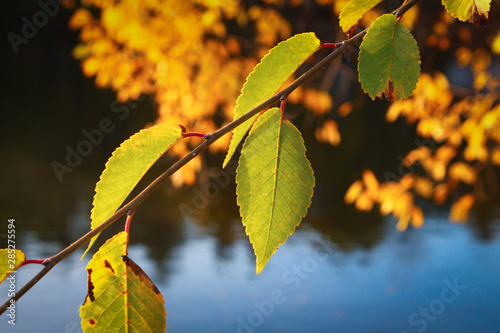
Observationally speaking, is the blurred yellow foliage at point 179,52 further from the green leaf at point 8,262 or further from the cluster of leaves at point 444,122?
the green leaf at point 8,262

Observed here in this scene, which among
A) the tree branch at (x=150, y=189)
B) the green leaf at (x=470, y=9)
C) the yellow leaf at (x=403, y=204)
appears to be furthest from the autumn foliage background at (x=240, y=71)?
the tree branch at (x=150, y=189)

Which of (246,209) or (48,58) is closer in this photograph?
(246,209)

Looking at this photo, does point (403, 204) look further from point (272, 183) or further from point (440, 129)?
point (272, 183)

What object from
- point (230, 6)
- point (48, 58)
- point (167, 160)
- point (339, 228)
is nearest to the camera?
point (230, 6)

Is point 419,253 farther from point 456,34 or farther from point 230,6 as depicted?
point 230,6

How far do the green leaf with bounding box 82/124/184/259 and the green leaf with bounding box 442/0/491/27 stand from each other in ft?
0.55

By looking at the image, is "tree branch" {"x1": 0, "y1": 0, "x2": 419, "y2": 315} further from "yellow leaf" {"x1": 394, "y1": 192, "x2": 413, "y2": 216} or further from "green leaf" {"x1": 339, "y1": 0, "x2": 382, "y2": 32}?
"yellow leaf" {"x1": 394, "y1": 192, "x2": 413, "y2": 216}

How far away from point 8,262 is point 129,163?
0.06m

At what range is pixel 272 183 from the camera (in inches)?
8.8

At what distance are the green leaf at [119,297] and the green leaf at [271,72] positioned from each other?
7cm

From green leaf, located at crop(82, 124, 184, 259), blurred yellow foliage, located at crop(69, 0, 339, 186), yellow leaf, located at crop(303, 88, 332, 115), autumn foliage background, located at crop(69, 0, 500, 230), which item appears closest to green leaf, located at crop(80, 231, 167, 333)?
green leaf, located at crop(82, 124, 184, 259)

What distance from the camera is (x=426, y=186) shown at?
10.8 ft

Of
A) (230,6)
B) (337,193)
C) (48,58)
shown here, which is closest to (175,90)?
(230,6)

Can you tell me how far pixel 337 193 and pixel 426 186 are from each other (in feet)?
16.4
